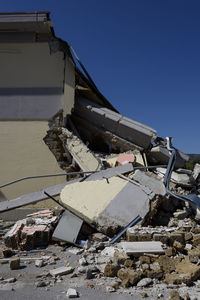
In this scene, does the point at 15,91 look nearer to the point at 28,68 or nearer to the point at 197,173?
the point at 28,68

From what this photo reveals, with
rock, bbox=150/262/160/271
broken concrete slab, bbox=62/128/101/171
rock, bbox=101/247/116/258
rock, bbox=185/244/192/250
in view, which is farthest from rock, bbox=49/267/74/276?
broken concrete slab, bbox=62/128/101/171

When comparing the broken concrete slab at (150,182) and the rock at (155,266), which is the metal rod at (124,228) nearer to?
the broken concrete slab at (150,182)

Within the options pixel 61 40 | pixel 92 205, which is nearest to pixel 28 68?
pixel 61 40

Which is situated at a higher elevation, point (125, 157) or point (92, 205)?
point (125, 157)

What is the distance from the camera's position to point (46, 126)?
656 centimetres

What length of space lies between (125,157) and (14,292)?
3.46 metres

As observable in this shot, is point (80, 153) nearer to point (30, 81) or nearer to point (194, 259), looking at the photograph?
point (30, 81)

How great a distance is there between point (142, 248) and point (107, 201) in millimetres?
1190

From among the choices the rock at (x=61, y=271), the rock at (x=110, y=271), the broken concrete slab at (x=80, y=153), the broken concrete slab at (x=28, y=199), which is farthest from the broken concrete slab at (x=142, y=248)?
the broken concrete slab at (x=80, y=153)

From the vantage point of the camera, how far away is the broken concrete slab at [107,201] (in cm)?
364

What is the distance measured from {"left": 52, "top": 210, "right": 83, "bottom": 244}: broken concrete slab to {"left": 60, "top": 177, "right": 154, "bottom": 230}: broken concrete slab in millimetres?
101

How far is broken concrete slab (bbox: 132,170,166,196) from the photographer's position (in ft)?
13.0

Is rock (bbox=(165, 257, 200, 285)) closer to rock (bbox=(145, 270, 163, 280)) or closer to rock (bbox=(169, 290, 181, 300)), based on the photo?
rock (bbox=(145, 270, 163, 280))

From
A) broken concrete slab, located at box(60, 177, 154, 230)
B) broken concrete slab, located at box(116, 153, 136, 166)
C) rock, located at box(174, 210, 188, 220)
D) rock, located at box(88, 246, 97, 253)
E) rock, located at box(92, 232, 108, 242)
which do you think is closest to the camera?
rock, located at box(88, 246, 97, 253)
